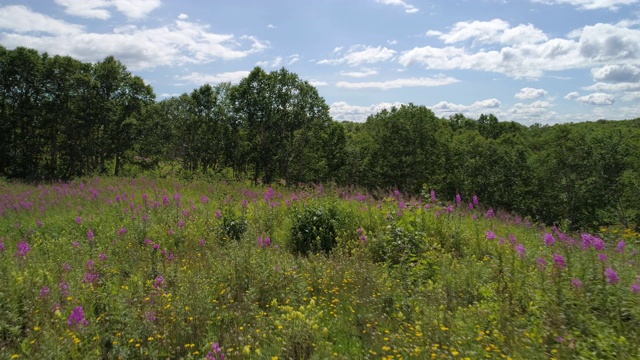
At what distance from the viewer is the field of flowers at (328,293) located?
336 centimetres

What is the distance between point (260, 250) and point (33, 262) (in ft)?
11.6

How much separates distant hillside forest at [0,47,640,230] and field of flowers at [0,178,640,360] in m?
18.0

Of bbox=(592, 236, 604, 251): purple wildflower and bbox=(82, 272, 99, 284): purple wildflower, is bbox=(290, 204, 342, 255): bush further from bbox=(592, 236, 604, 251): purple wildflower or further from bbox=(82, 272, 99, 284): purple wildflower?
bbox=(592, 236, 604, 251): purple wildflower

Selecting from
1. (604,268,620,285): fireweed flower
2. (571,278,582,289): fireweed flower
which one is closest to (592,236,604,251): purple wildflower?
(604,268,620,285): fireweed flower

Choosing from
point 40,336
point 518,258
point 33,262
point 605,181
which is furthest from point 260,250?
point 605,181

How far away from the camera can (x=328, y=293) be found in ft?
16.2

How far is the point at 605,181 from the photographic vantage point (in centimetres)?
3466

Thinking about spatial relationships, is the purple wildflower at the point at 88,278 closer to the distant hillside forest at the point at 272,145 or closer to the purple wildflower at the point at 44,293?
the purple wildflower at the point at 44,293

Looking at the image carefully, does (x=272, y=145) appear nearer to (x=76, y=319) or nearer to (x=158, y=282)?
(x=158, y=282)

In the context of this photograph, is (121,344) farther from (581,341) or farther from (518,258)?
(518,258)

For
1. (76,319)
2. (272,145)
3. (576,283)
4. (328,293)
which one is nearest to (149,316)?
(76,319)

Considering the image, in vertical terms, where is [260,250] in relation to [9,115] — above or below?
below

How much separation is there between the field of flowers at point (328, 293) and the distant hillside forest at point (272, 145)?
1805cm

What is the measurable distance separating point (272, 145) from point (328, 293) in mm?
26887
